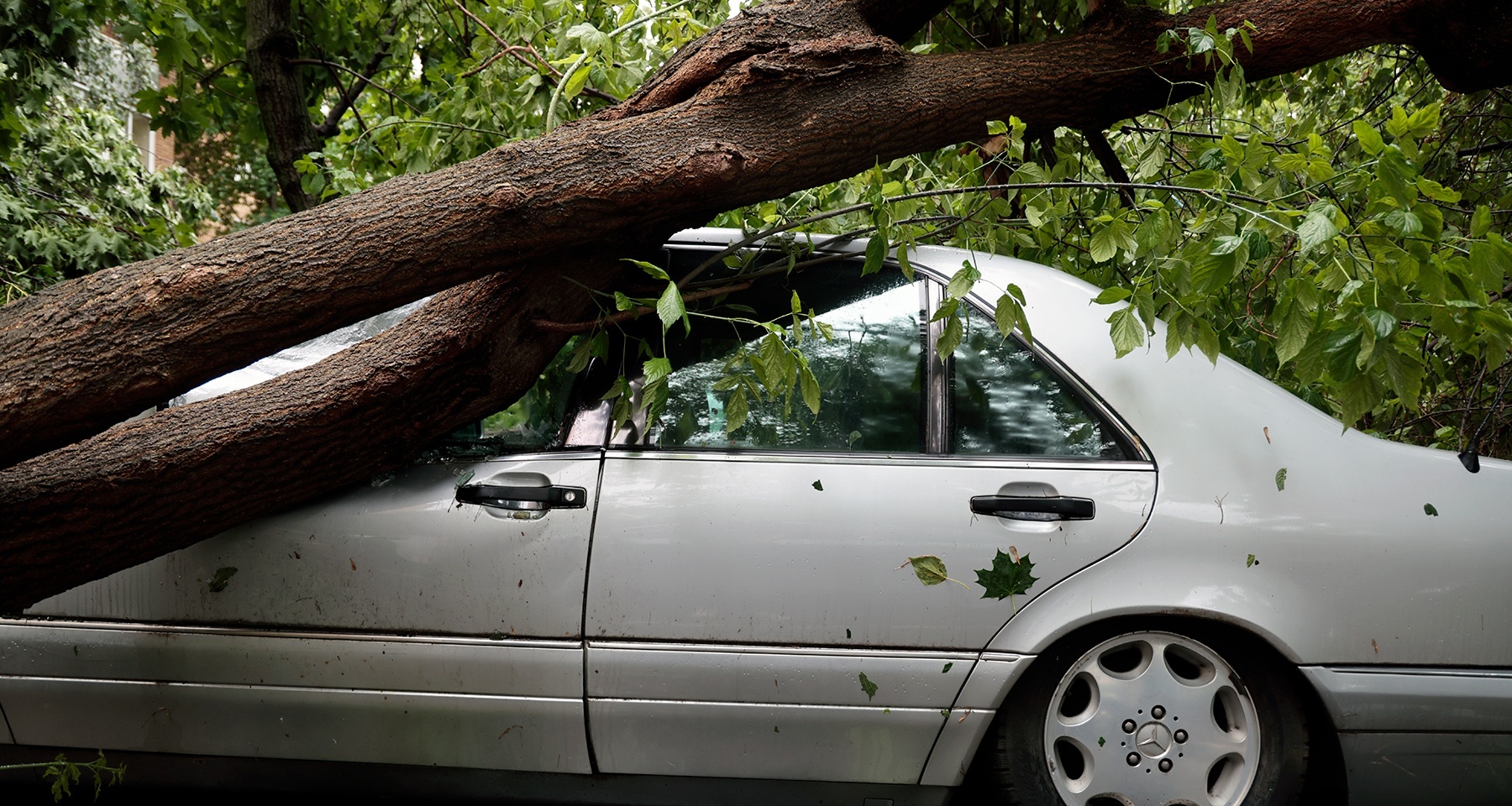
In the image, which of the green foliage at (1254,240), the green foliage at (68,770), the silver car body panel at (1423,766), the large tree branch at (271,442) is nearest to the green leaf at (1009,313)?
the green foliage at (1254,240)

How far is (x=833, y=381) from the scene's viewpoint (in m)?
2.57

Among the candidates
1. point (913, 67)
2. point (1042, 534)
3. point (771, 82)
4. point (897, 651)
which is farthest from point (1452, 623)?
point (771, 82)

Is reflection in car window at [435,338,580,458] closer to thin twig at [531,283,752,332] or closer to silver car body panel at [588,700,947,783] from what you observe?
thin twig at [531,283,752,332]

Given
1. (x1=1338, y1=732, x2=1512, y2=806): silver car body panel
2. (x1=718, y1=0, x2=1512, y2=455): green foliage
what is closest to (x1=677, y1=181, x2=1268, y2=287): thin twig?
(x1=718, y1=0, x2=1512, y2=455): green foliage

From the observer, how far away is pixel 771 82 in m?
2.54

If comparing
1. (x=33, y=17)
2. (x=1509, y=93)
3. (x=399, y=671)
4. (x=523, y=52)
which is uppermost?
(x=33, y=17)

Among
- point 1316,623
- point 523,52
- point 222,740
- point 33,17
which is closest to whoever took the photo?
point 1316,623

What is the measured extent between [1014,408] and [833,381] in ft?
1.47

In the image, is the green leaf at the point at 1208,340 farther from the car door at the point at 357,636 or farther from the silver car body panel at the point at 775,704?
the car door at the point at 357,636

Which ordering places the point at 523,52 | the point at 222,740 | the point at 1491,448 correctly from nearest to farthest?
the point at 222,740 → the point at 523,52 → the point at 1491,448

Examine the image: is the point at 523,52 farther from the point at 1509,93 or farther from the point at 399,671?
the point at 1509,93

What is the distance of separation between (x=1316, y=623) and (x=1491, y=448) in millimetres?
2588

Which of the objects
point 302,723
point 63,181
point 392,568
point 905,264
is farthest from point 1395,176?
point 63,181

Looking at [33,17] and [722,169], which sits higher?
[33,17]
